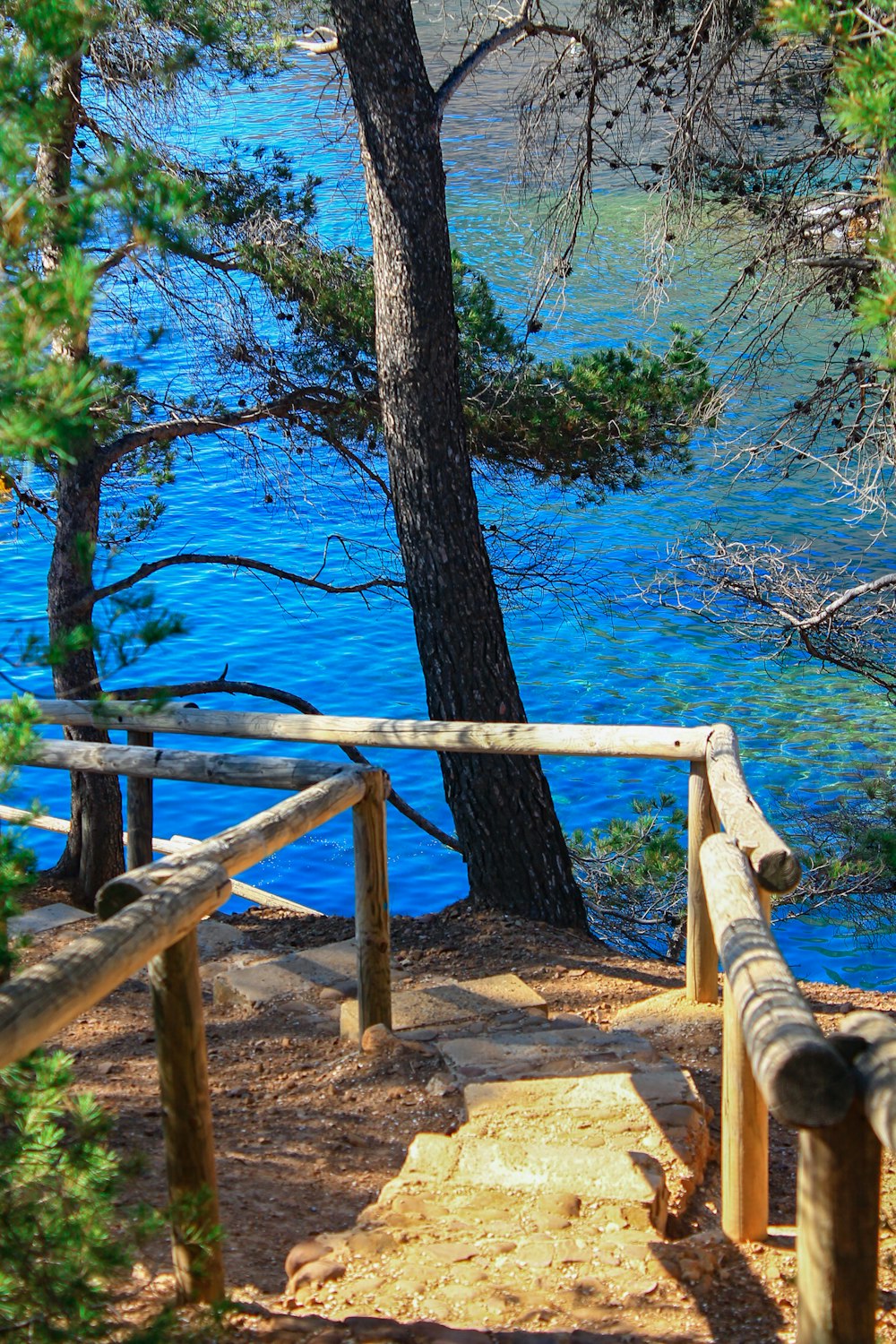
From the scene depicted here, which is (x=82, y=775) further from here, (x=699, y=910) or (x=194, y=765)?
(x=699, y=910)

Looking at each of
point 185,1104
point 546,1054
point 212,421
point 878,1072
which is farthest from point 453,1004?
point 212,421

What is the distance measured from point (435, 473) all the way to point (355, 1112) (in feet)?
9.98

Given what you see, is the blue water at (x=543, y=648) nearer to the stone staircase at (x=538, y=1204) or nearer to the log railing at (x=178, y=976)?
the log railing at (x=178, y=976)

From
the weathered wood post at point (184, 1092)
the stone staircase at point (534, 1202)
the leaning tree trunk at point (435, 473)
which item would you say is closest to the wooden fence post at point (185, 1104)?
the weathered wood post at point (184, 1092)

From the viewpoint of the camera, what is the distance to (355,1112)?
4.05m

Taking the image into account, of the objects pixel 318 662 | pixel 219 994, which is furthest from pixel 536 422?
pixel 318 662

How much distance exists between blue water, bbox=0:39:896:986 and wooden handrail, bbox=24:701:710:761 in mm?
4919

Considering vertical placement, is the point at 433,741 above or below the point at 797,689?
below

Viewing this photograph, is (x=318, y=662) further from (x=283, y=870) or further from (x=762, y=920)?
(x=762, y=920)

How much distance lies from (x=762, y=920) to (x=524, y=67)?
3383cm

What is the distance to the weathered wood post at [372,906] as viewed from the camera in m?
4.15

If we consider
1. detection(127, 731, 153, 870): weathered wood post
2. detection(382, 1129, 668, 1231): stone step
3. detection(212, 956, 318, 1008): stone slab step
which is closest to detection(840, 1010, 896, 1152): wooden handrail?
detection(382, 1129, 668, 1231): stone step

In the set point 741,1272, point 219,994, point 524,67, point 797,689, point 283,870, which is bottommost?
point 741,1272

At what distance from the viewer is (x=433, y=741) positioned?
4598 millimetres
